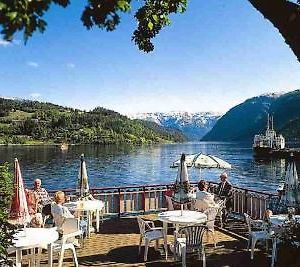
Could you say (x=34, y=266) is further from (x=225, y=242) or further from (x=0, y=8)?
(x=0, y=8)

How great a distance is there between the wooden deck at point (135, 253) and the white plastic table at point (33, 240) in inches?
57.9

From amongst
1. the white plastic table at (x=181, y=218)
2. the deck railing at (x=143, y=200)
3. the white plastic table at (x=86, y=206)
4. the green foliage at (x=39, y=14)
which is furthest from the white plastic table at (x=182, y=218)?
the green foliage at (x=39, y=14)

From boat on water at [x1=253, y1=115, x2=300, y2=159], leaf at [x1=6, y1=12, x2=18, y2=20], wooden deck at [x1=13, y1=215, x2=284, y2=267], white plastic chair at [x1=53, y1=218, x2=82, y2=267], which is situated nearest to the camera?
leaf at [x1=6, y1=12, x2=18, y2=20]

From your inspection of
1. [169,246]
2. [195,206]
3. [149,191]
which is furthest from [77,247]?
[149,191]

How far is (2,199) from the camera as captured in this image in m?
5.46

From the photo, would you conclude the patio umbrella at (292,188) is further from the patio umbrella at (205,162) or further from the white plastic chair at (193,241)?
the patio umbrella at (205,162)

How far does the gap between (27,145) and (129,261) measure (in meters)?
172

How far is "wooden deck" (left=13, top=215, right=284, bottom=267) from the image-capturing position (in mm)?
9627

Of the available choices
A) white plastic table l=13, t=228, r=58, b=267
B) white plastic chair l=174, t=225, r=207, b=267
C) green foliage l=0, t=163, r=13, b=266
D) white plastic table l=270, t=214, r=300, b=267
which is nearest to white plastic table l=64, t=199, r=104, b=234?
white plastic table l=13, t=228, r=58, b=267

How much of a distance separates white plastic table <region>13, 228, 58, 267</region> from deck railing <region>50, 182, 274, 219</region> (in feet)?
17.9

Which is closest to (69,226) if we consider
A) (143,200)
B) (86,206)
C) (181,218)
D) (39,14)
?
(181,218)

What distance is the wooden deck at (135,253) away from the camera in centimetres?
963

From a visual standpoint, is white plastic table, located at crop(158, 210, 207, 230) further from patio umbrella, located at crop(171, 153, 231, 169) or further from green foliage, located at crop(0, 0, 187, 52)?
green foliage, located at crop(0, 0, 187, 52)

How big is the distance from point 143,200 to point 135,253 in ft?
15.7
